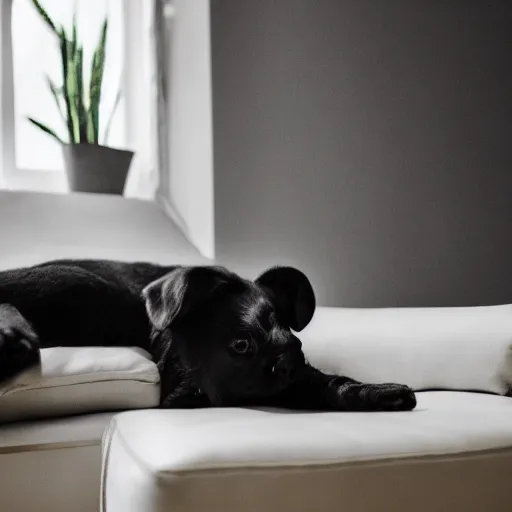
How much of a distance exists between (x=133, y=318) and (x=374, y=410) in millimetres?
440

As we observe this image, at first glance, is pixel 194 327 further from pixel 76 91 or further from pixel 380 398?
pixel 76 91

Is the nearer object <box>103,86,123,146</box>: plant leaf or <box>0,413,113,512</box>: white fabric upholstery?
<box>0,413,113,512</box>: white fabric upholstery

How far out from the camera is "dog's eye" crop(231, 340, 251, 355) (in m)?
1.10

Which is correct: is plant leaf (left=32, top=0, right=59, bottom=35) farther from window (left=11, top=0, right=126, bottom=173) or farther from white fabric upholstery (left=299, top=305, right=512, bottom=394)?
white fabric upholstery (left=299, top=305, right=512, bottom=394)

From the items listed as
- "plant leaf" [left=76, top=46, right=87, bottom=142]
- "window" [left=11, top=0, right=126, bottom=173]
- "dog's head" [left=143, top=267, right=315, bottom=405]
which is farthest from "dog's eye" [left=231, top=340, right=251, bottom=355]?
"window" [left=11, top=0, right=126, bottom=173]

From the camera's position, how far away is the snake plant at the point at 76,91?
1854mm

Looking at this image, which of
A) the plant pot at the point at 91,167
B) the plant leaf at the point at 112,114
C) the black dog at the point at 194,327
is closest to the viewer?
the black dog at the point at 194,327

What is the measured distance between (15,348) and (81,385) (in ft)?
0.36

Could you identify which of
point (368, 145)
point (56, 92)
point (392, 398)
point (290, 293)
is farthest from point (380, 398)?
point (56, 92)

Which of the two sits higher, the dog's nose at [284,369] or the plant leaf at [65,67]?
the plant leaf at [65,67]

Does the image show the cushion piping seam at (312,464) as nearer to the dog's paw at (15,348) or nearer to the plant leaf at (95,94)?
the dog's paw at (15,348)

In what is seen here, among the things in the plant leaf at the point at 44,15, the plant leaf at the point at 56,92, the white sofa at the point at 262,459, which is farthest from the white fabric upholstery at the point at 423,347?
the plant leaf at the point at 44,15

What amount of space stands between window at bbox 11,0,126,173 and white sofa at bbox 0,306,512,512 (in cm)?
113

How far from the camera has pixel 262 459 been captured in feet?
2.25
